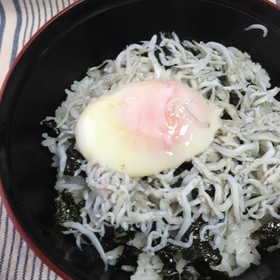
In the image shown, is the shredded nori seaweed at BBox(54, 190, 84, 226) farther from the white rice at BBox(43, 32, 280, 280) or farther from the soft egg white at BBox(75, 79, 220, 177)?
the soft egg white at BBox(75, 79, 220, 177)

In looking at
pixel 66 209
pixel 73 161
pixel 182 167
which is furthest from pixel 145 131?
pixel 66 209

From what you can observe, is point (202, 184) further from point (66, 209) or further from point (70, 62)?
point (70, 62)

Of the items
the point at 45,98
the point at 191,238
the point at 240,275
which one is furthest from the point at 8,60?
the point at 240,275

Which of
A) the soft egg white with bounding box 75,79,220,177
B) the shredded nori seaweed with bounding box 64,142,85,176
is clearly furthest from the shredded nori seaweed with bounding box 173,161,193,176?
the shredded nori seaweed with bounding box 64,142,85,176

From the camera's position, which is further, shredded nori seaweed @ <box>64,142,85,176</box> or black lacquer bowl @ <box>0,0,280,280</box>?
shredded nori seaweed @ <box>64,142,85,176</box>

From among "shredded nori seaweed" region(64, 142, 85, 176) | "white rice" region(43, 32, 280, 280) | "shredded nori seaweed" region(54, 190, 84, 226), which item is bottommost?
"shredded nori seaweed" region(54, 190, 84, 226)

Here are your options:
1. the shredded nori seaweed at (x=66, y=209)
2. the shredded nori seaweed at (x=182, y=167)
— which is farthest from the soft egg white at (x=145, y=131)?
the shredded nori seaweed at (x=66, y=209)
